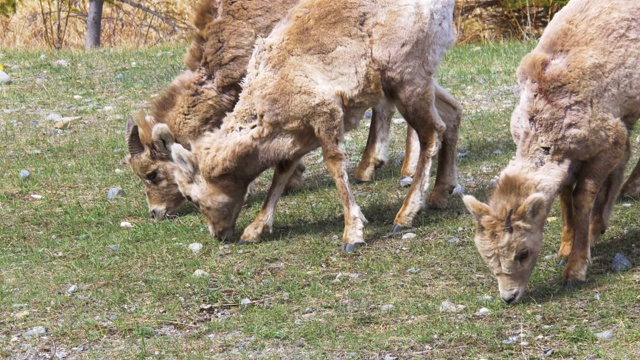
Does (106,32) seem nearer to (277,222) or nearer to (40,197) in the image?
(40,197)

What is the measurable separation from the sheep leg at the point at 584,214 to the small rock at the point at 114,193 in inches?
197

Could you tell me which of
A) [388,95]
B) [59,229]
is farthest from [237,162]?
[59,229]

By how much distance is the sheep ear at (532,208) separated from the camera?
688cm

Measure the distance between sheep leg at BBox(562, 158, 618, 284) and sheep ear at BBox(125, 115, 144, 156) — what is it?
4.46m

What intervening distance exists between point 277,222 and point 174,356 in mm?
2901

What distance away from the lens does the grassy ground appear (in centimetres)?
679

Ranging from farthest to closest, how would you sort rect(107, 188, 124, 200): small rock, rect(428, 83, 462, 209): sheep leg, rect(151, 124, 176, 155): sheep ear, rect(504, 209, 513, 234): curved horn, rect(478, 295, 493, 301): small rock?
rect(107, 188, 124, 200): small rock → rect(151, 124, 176, 155): sheep ear → rect(428, 83, 462, 209): sheep leg → rect(478, 295, 493, 301): small rock → rect(504, 209, 513, 234): curved horn

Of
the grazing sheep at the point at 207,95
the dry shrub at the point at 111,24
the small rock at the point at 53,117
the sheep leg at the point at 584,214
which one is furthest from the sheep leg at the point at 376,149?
the dry shrub at the point at 111,24

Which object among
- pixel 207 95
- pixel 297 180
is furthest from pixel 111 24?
pixel 207 95

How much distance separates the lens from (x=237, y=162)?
8828 mm

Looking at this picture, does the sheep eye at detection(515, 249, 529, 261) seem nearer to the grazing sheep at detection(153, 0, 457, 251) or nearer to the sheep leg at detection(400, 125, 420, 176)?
the grazing sheep at detection(153, 0, 457, 251)

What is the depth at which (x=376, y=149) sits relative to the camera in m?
10.7

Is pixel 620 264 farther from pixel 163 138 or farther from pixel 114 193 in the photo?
pixel 114 193

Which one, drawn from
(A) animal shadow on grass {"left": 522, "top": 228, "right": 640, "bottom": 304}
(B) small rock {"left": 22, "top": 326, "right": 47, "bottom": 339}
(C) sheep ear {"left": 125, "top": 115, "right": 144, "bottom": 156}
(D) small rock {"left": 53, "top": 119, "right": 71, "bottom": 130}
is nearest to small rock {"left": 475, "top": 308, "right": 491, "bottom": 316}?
(A) animal shadow on grass {"left": 522, "top": 228, "right": 640, "bottom": 304}
